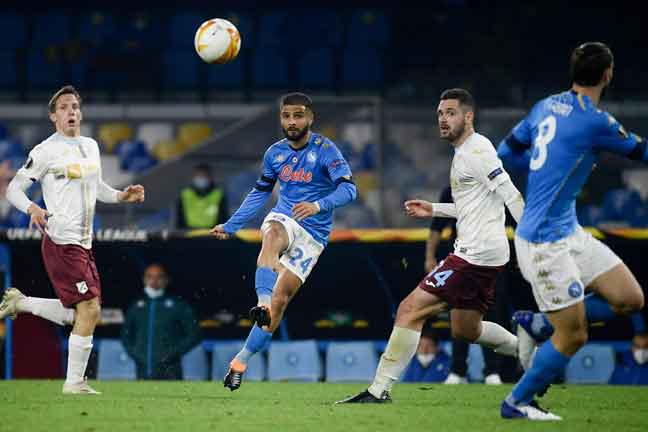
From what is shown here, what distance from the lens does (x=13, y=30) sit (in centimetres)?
2217

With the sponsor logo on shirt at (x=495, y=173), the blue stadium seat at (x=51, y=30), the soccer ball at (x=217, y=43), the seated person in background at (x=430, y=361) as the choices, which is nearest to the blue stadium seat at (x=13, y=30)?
the blue stadium seat at (x=51, y=30)

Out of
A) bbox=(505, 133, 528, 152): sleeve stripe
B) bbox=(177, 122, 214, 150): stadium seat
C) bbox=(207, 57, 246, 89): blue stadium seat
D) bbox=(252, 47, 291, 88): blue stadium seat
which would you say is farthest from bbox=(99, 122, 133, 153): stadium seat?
bbox=(505, 133, 528, 152): sleeve stripe

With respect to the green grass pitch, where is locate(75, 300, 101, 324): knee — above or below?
above

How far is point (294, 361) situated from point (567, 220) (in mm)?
6331

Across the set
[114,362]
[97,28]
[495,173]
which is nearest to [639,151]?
[495,173]

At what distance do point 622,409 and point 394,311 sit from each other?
4666mm

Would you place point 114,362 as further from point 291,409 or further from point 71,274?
point 291,409

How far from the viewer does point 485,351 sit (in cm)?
1177

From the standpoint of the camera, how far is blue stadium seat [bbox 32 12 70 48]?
21703mm

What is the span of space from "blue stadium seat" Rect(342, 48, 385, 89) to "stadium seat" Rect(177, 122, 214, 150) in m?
2.48

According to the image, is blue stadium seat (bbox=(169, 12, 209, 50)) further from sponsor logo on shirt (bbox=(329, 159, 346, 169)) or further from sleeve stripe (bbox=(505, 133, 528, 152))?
sleeve stripe (bbox=(505, 133, 528, 152))

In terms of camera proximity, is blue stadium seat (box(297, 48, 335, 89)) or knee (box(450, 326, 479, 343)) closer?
knee (box(450, 326, 479, 343))

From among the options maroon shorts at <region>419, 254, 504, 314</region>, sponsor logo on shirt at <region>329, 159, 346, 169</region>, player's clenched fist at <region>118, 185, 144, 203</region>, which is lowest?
maroon shorts at <region>419, 254, 504, 314</region>

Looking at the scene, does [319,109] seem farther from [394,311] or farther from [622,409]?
[622,409]
